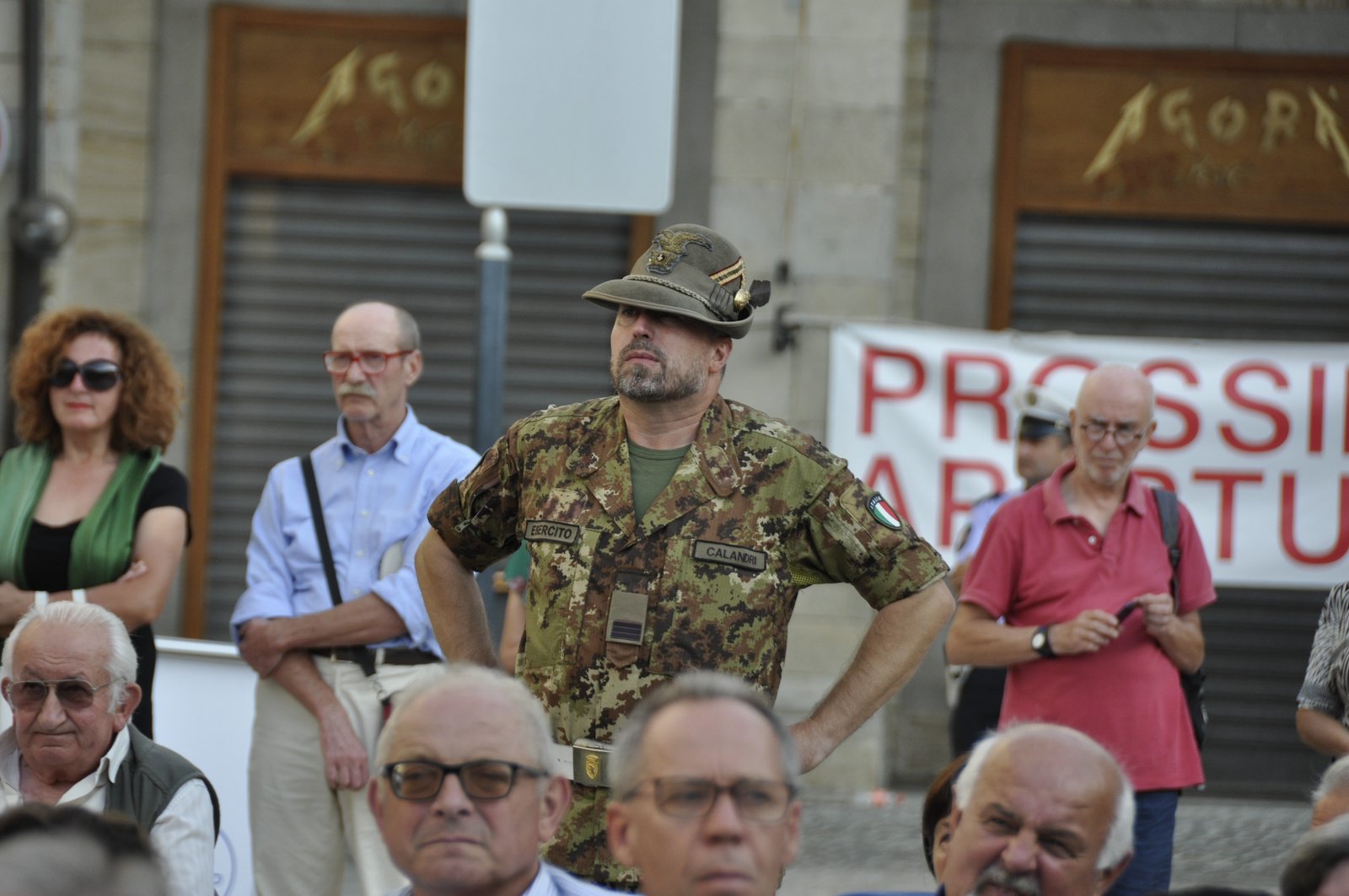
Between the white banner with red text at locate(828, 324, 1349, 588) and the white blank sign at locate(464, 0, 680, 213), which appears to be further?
the white banner with red text at locate(828, 324, 1349, 588)

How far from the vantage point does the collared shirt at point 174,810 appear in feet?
13.5

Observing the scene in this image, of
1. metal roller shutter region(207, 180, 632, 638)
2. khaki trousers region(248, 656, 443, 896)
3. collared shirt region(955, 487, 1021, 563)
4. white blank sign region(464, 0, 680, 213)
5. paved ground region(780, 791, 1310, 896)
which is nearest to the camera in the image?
khaki trousers region(248, 656, 443, 896)

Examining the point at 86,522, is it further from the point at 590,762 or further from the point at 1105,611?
the point at 1105,611

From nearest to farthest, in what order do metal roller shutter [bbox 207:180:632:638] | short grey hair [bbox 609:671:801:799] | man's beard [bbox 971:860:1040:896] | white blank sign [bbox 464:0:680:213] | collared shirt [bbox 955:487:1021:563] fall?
short grey hair [bbox 609:671:801:799] → man's beard [bbox 971:860:1040:896] → white blank sign [bbox 464:0:680:213] → collared shirt [bbox 955:487:1021:563] → metal roller shutter [bbox 207:180:632:638]

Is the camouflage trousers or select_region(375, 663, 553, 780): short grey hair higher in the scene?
select_region(375, 663, 553, 780): short grey hair

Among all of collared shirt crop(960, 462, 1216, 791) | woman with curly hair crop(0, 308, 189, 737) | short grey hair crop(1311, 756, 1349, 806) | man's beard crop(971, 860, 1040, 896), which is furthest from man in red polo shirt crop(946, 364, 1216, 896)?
woman with curly hair crop(0, 308, 189, 737)

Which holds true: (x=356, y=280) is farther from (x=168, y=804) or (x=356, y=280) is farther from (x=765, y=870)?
(x=765, y=870)

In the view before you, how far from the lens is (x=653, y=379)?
4094mm

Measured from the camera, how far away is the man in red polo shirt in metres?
5.29

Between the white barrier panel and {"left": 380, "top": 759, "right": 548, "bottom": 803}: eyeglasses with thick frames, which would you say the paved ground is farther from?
{"left": 380, "top": 759, "right": 548, "bottom": 803}: eyeglasses with thick frames

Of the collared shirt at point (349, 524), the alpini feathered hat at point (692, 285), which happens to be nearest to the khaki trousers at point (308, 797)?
the collared shirt at point (349, 524)

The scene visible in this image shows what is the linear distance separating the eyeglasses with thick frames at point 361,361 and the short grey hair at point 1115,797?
2815mm

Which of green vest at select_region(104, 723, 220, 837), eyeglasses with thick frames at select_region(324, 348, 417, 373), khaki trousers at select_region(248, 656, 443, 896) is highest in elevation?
eyeglasses with thick frames at select_region(324, 348, 417, 373)

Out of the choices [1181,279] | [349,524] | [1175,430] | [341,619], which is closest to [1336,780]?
[341,619]
